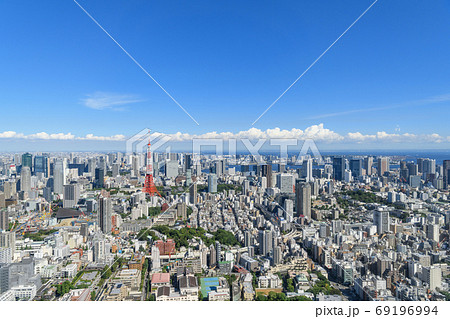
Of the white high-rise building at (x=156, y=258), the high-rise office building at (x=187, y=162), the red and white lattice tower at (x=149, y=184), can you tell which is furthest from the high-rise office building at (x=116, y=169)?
the white high-rise building at (x=156, y=258)

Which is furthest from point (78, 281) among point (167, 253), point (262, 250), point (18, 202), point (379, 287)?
point (18, 202)

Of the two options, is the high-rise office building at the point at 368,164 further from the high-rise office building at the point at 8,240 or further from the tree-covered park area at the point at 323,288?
the high-rise office building at the point at 8,240

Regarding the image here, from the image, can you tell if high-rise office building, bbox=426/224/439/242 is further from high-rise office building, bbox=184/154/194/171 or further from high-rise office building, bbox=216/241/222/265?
high-rise office building, bbox=184/154/194/171

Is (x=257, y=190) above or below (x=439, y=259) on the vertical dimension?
above

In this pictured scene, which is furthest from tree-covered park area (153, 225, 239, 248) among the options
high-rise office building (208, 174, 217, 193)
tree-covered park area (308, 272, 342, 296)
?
tree-covered park area (308, 272, 342, 296)

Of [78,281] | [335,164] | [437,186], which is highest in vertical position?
[335,164]
